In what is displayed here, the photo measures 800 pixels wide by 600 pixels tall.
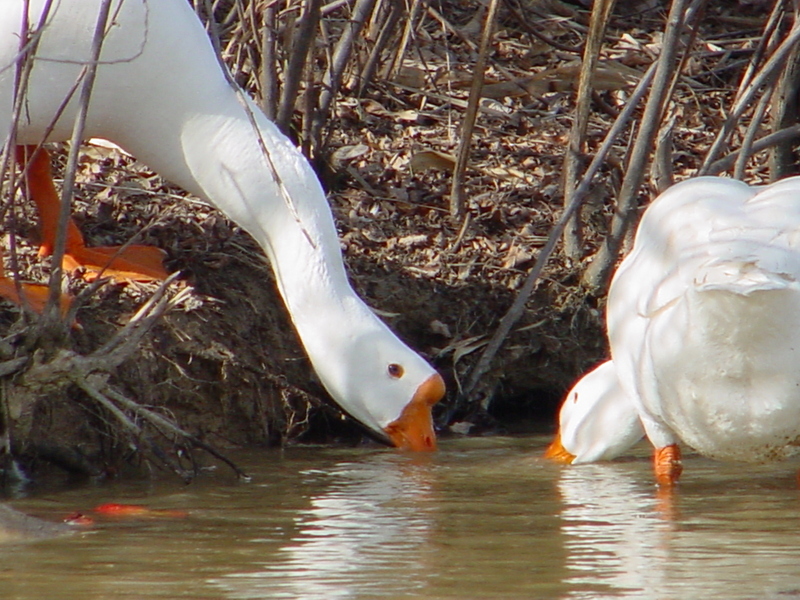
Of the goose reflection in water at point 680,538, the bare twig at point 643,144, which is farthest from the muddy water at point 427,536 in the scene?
the bare twig at point 643,144

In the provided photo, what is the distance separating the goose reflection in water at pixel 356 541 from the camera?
3.35m

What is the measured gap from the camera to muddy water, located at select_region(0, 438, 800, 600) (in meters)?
3.34

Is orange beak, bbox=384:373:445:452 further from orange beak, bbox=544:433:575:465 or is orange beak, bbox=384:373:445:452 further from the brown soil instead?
the brown soil

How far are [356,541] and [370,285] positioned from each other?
2900mm

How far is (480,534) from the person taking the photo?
160 inches

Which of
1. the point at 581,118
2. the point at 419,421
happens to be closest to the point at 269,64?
the point at 581,118

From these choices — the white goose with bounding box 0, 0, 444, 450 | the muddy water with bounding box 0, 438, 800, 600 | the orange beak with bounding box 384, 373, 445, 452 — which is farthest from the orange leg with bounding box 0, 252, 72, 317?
the orange beak with bounding box 384, 373, 445, 452

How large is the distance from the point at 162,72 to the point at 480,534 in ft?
8.29

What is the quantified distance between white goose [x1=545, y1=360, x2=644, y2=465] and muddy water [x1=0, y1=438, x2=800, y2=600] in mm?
131

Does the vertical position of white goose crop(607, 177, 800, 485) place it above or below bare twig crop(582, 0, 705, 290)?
below

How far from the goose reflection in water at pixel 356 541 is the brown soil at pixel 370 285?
0.72 m

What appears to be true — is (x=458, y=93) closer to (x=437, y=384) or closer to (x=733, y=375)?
(x=437, y=384)

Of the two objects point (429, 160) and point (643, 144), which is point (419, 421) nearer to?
point (643, 144)

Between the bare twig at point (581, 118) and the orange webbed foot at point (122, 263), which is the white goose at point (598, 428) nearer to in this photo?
the bare twig at point (581, 118)
